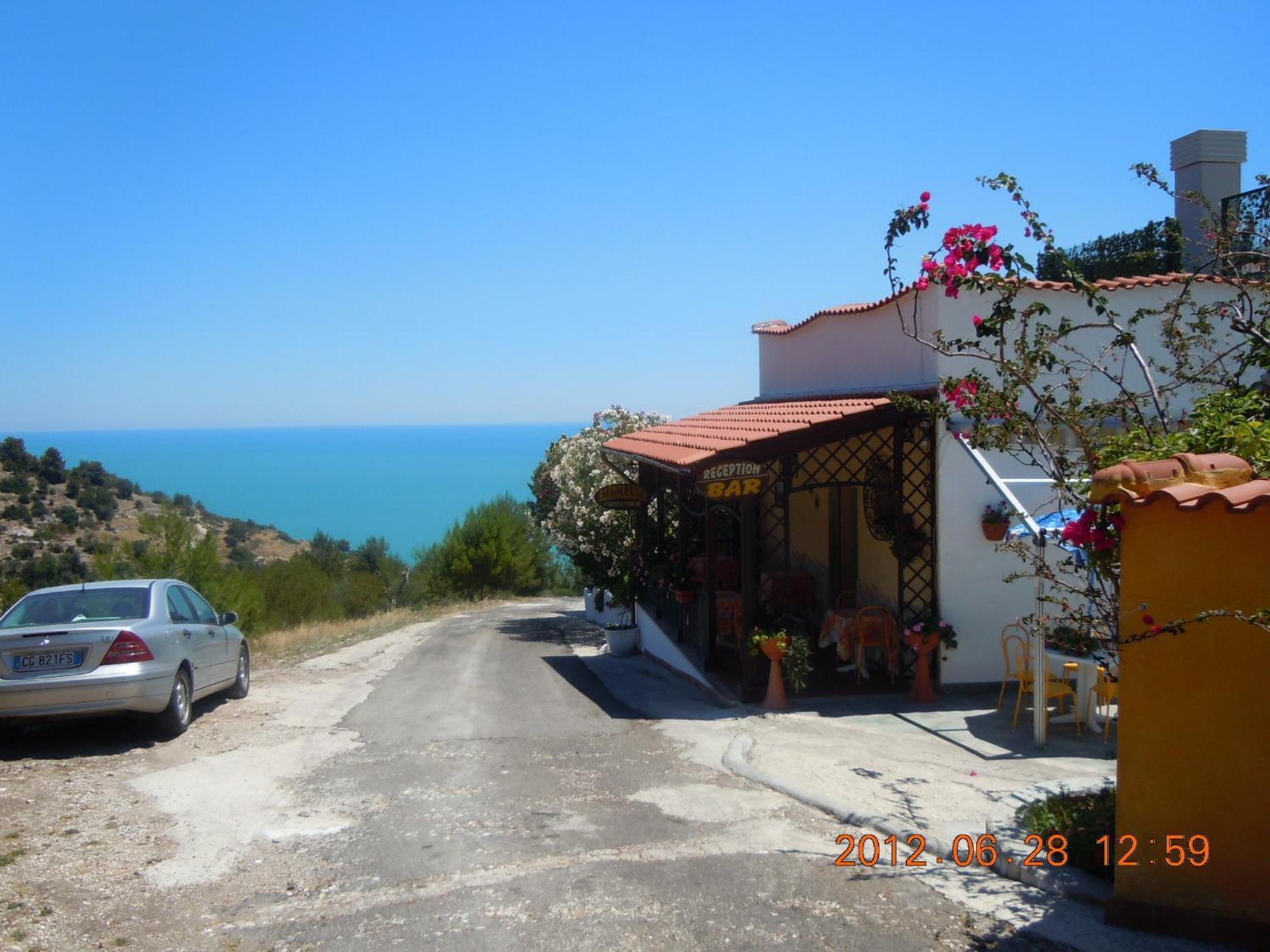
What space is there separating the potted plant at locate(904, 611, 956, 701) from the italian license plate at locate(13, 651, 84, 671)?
7764 mm

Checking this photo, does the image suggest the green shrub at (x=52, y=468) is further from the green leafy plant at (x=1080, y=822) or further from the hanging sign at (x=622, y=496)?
the green leafy plant at (x=1080, y=822)

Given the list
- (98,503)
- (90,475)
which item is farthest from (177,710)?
(90,475)

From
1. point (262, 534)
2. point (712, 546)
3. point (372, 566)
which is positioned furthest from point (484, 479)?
point (712, 546)

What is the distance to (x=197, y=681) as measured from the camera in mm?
9461

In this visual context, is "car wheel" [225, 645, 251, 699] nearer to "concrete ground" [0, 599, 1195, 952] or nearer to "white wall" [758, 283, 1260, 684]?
"concrete ground" [0, 599, 1195, 952]

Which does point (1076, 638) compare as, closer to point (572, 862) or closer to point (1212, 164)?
point (572, 862)

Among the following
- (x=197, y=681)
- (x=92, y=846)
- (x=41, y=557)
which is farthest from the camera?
(x=41, y=557)

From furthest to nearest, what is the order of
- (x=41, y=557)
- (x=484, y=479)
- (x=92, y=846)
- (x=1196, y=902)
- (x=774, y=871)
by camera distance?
(x=484, y=479)
(x=41, y=557)
(x=92, y=846)
(x=774, y=871)
(x=1196, y=902)

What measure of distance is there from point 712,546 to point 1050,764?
15.1 ft

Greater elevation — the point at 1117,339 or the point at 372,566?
the point at 1117,339

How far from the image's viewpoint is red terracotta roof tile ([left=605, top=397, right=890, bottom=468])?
1036 cm

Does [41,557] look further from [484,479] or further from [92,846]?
[484,479]

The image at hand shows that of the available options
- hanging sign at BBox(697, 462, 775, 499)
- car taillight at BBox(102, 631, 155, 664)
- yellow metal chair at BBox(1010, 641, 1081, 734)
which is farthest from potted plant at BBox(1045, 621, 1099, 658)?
car taillight at BBox(102, 631, 155, 664)

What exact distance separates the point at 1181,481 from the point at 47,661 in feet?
26.8
